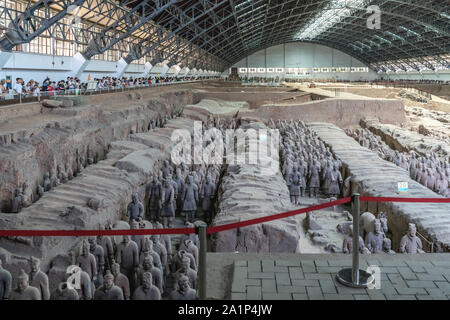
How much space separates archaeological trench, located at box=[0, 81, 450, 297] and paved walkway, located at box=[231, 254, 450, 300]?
0.70 meters

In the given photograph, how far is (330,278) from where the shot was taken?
3541 millimetres

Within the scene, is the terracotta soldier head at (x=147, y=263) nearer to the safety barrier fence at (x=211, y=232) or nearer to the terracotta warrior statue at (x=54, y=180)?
the safety barrier fence at (x=211, y=232)

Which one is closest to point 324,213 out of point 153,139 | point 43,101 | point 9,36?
point 153,139

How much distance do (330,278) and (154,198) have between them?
5925mm

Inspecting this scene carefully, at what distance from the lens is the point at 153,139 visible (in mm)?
12672

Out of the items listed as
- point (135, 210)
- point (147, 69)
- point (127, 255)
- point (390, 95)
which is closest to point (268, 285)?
point (127, 255)

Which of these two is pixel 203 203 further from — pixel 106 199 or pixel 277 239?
pixel 277 239

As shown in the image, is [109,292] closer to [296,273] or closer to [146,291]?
[146,291]

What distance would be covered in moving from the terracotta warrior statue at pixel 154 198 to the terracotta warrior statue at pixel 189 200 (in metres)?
0.51

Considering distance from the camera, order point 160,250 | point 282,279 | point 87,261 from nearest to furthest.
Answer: point 282,279
point 87,261
point 160,250

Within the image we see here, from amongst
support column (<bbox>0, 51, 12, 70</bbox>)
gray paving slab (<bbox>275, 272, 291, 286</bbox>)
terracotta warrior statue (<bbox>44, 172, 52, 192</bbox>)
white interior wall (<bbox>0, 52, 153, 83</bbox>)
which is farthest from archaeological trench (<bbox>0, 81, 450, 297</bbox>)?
Answer: white interior wall (<bbox>0, 52, 153, 83</bbox>)

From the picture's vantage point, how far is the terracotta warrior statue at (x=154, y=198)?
895 centimetres

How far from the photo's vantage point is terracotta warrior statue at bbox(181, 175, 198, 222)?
29.1ft
